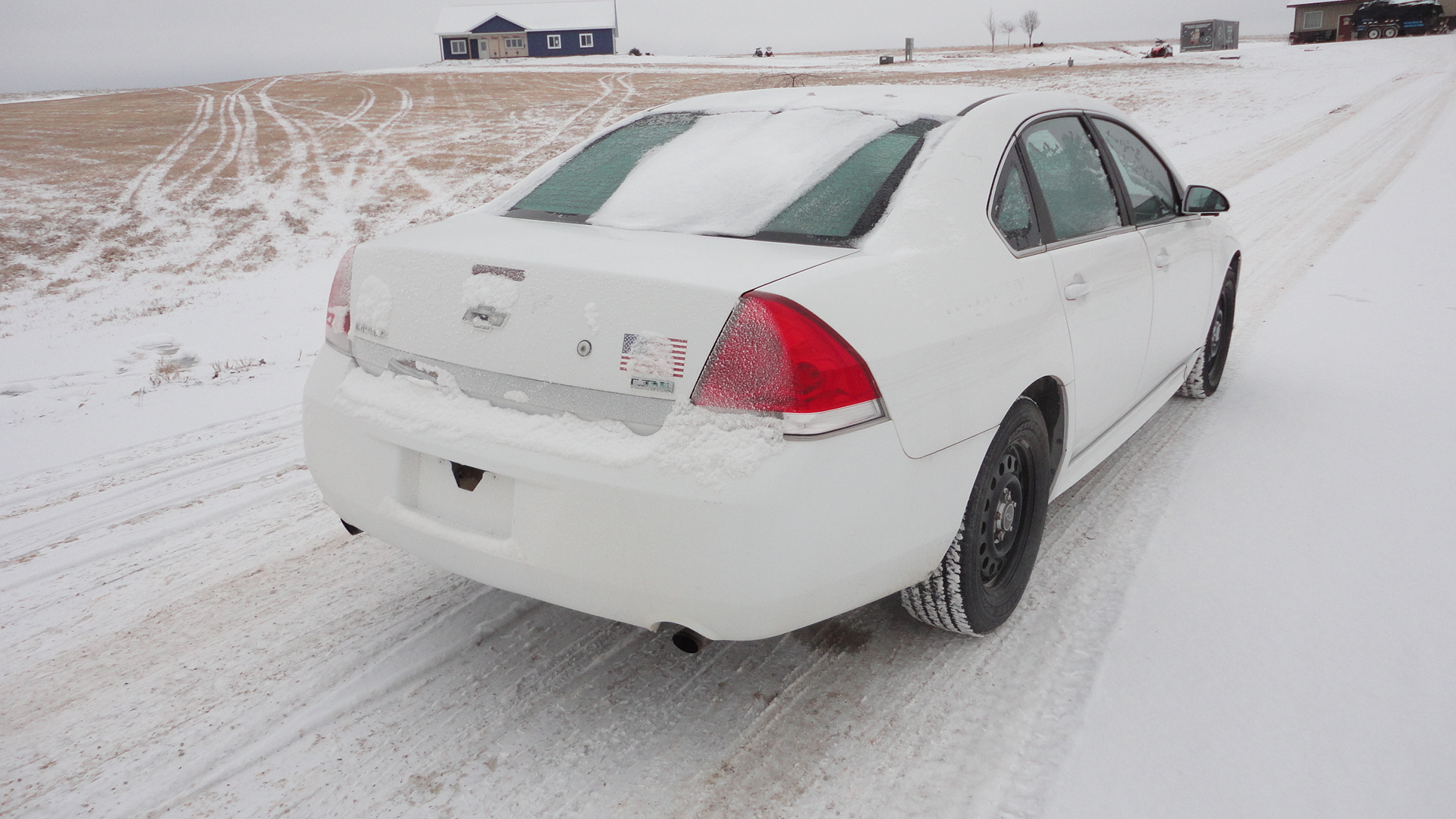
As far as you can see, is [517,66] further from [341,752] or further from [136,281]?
[341,752]

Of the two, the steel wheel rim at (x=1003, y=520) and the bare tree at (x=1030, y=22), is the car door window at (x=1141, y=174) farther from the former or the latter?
the bare tree at (x=1030, y=22)

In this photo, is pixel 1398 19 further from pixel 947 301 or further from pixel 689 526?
pixel 689 526

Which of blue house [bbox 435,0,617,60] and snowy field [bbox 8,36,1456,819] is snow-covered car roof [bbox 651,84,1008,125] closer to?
snowy field [bbox 8,36,1456,819]

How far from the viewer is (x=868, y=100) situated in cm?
303

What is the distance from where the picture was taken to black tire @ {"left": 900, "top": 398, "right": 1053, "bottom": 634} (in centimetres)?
245

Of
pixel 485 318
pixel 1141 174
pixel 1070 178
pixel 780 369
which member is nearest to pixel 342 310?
pixel 485 318

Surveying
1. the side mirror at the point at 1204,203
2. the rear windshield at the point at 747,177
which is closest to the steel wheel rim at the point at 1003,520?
the rear windshield at the point at 747,177

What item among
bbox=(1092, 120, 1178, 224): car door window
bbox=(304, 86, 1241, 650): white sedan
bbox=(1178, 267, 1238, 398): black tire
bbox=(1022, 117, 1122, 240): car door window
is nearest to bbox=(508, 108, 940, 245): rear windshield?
bbox=(304, 86, 1241, 650): white sedan

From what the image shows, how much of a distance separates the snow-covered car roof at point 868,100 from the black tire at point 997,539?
3.27ft

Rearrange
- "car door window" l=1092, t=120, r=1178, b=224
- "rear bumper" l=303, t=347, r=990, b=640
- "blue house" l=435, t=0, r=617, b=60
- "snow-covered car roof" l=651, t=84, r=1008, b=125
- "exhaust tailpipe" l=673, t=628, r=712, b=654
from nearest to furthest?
"rear bumper" l=303, t=347, r=990, b=640 < "exhaust tailpipe" l=673, t=628, r=712, b=654 < "snow-covered car roof" l=651, t=84, r=1008, b=125 < "car door window" l=1092, t=120, r=1178, b=224 < "blue house" l=435, t=0, r=617, b=60

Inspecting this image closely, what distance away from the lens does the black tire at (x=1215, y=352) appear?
468cm

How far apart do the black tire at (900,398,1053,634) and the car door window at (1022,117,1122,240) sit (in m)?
0.70

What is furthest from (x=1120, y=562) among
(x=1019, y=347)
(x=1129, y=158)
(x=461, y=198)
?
(x=461, y=198)

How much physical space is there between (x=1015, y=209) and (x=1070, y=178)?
53 cm
